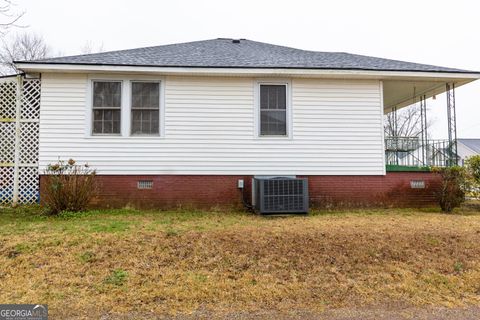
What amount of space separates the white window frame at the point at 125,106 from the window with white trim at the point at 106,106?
8 centimetres

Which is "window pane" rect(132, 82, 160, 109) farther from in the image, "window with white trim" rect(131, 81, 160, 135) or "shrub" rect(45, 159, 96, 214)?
"shrub" rect(45, 159, 96, 214)

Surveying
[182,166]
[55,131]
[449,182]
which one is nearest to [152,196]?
[182,166]

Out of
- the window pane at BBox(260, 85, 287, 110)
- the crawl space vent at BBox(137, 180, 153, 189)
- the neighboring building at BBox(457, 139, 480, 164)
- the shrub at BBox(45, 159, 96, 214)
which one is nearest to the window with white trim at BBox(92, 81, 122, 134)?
the shrub at BBox(45, 159, 96, 214)

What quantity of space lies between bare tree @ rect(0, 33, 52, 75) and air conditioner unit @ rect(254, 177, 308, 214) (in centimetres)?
2579

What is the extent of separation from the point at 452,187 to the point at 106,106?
860cm

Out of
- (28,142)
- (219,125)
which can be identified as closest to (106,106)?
(28,142)

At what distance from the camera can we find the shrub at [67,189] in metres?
6.84

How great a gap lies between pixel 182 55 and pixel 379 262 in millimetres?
7253

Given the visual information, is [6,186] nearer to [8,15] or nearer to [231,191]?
[8,15]

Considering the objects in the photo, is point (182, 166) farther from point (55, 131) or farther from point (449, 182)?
point (449, 182)

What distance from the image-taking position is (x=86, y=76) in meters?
7.95

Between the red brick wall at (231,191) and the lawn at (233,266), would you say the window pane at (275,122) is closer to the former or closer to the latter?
the red brick wall at (231,191)

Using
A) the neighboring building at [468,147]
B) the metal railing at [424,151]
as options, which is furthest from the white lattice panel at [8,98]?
the neighboring building at [468,147]

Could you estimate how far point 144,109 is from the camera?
8094 millimetres
